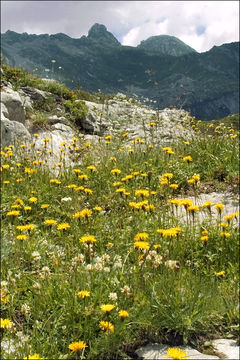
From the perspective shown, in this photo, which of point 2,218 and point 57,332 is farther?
point 2,218

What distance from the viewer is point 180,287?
2.52 meters

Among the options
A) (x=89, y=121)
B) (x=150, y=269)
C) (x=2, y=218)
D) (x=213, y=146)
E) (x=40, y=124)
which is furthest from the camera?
(x=89, y=121)

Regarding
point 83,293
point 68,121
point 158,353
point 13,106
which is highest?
point 13,106

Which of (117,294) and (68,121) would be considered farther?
(68,121)

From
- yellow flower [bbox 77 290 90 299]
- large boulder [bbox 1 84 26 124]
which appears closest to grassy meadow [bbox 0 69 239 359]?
yellow flower [bbox 77 290 90 299]

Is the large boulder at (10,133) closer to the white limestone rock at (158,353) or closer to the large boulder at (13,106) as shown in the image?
the large boulder at (13,106)

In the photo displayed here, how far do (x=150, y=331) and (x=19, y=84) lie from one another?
1200cm

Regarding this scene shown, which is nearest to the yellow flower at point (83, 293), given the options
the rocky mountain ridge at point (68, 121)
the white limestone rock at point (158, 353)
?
the white limestone rock at point (158, 353)

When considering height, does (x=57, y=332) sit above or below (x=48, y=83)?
below

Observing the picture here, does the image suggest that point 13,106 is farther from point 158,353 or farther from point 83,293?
point 158,353

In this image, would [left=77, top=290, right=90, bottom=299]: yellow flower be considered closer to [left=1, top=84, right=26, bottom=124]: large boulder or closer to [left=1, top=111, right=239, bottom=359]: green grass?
[left=1, top=111, right=239, bottom=359]: green grass

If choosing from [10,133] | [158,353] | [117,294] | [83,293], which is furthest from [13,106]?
[158,353]

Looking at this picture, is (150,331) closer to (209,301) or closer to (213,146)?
(209,301)

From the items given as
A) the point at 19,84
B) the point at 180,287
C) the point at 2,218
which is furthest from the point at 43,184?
the point at 19,84
